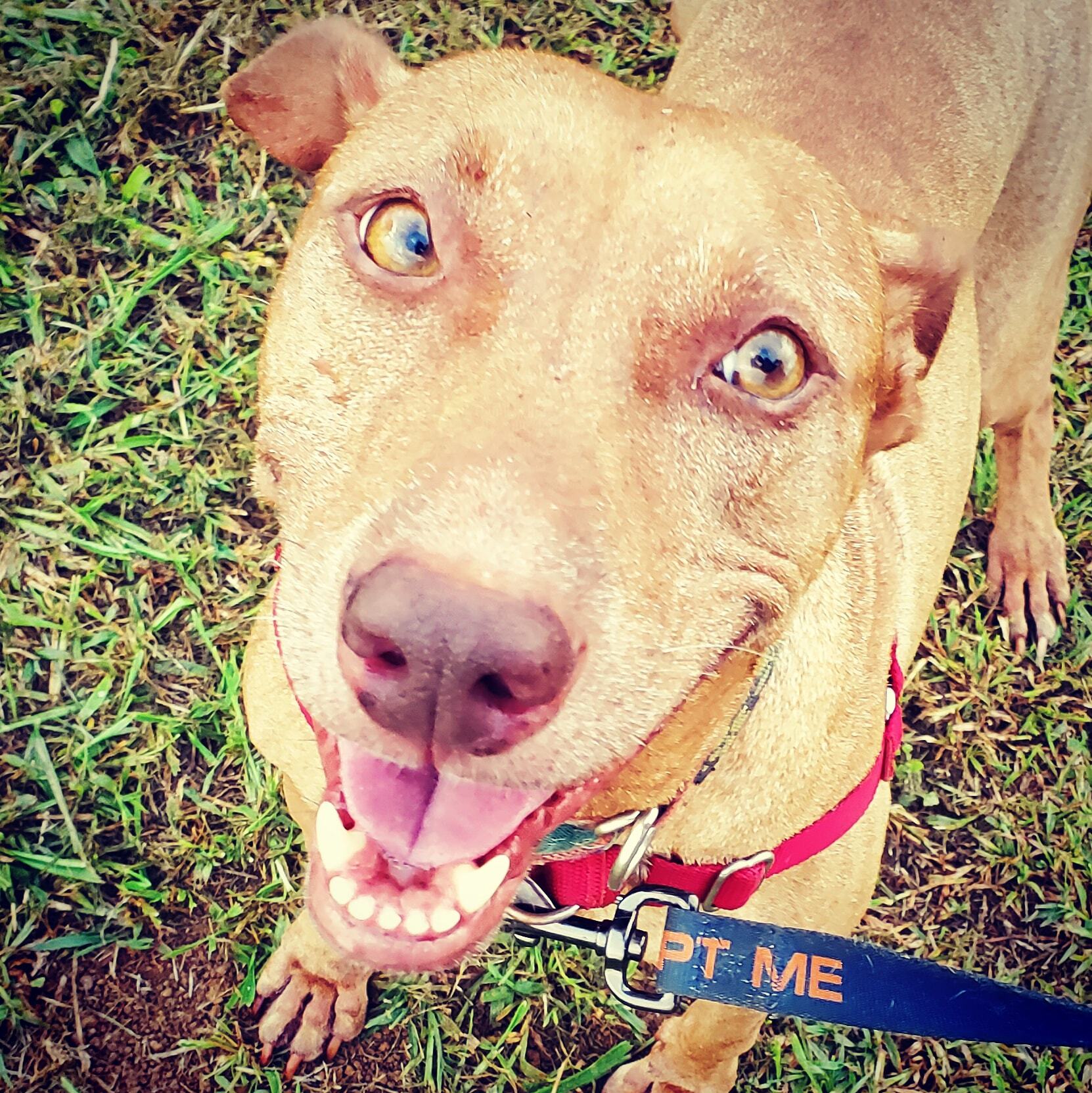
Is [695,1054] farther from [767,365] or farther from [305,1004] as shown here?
[767,365]

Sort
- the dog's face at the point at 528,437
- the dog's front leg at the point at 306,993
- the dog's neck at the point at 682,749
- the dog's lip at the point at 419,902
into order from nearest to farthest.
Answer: the dog's face at the point at 528,437 → the dog's lip at the point at 419,902 → the dog's neck at the point at 682,749 → the dog's front leg at the point at 306,993

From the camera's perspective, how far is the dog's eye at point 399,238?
184cm

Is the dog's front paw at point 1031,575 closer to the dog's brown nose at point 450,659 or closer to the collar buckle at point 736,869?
the collar buckle at point 736,869

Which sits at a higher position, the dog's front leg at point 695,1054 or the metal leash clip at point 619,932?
the metal leash clip at point 619,932

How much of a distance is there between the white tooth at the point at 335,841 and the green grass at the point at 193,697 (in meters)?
1.76

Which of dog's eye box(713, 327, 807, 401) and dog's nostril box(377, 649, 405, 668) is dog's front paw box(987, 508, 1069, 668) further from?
dog's nostril box(377, 649, 405, 668)

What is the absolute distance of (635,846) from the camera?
2.17 m

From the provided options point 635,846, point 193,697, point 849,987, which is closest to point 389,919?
point 635,846

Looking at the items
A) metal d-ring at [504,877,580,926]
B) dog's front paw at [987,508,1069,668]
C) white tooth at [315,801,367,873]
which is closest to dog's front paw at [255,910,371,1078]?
metal d-ring at [504,877,580,926]

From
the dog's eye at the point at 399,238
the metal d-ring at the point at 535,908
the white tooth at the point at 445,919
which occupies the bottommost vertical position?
the metal d-ring at the point at 535,908

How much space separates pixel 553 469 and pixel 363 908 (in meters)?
0.89

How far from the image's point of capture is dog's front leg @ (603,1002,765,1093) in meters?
2.96

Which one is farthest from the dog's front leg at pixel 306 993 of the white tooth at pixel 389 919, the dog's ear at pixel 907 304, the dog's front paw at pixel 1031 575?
the dog's front paw at pixel 1031 575

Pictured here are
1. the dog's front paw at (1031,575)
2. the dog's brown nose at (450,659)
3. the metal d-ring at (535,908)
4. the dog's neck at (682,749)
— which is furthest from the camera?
the dog's front paw at (1031,575)
